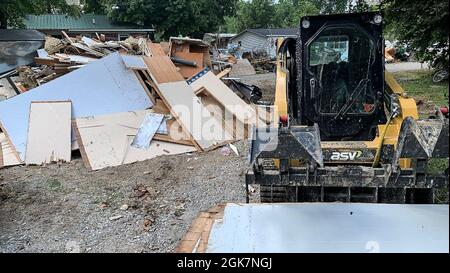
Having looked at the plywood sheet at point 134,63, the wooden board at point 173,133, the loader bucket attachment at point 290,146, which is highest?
the plywood sheet at point 134,63

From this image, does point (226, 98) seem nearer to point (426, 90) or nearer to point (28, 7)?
point (426, 90)

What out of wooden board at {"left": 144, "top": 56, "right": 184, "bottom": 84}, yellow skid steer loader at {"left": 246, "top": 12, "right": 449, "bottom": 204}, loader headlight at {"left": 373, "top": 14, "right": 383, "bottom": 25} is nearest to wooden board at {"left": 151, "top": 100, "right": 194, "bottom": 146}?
wooden board at {"left": 144, "top": 56, "right": 184, "bottom": 84}

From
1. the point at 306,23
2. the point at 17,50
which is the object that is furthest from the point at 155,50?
the point at 306,23

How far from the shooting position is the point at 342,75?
16.8ft

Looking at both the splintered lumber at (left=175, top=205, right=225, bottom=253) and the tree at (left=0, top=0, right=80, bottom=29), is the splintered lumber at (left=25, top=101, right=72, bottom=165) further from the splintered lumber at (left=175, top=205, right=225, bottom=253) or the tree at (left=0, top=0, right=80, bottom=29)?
the tree at (left=0, top=0, right=80, bottom=29)

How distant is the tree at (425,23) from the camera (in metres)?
4.61

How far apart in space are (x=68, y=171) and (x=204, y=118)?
8.52ft

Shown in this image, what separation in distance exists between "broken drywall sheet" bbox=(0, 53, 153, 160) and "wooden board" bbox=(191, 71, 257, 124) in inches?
52.5

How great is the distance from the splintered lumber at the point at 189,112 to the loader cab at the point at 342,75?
3.07 meters

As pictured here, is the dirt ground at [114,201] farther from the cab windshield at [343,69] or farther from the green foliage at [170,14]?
the green foliage at [170,14]

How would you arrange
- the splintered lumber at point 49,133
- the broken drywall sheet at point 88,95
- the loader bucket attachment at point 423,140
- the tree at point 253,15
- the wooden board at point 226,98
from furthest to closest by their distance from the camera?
1. the tree at point 253,15
2. the wooden board at point 226,98
3. the broken drywall sheet at point 88,95
4. the splintered lumber at point 49,133
5. the loader bucket attachment at point 423,140

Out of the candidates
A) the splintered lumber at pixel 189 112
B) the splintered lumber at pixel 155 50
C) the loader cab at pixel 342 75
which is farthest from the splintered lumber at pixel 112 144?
the splintered lumber at pixel 155 50

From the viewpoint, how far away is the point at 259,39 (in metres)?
37.7

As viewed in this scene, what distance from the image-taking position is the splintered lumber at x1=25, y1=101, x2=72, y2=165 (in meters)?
7.73
